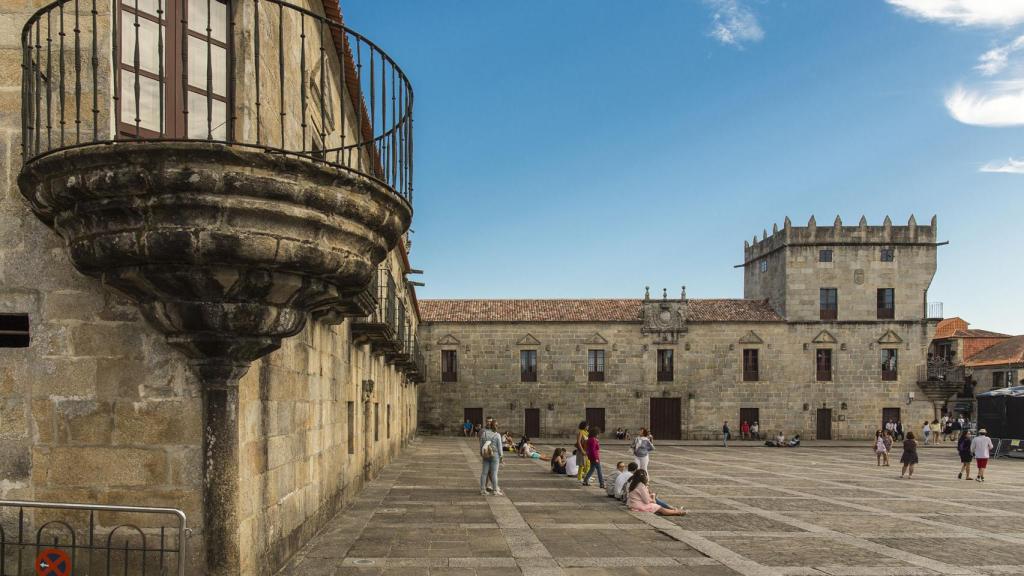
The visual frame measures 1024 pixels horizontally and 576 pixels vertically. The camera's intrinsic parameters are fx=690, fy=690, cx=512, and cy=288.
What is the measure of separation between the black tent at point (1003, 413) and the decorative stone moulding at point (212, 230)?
2945cm

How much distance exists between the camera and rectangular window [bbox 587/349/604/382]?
35094 mm

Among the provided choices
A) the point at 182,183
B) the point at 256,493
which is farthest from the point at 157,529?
the point at 182,183

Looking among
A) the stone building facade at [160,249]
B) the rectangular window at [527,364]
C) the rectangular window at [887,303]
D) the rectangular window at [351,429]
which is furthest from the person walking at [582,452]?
the rectangular window at [887,303]

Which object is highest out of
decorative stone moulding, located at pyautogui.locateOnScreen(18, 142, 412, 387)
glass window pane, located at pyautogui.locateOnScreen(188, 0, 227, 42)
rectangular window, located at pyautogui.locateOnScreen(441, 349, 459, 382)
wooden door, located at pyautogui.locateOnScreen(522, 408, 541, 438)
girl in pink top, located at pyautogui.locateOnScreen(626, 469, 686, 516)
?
glass window pane, located at pyautogui.locateOnScreen(188, 0, 227, 42)

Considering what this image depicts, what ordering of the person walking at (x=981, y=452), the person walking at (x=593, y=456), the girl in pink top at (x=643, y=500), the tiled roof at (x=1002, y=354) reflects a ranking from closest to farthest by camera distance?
the girl in pink top at (x=643, y=500) → the person walking at (x=593, y=456) → the person walking at (x=981, y=452) → the tiled roof at (x=1002, y=354)

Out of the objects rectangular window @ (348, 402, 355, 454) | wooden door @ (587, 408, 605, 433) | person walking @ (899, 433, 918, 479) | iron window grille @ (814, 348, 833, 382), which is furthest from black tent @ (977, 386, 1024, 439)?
rectangular window @ (348, 402, 355, 454)

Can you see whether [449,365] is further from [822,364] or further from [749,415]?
[822,364]

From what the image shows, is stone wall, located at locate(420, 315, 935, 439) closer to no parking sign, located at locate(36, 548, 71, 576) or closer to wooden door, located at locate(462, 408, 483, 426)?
wooden door, located at locate(462, 408, 483, 426)

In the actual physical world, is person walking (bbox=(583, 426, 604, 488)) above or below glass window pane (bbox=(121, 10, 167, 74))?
below

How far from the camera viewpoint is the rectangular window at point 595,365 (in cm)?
3509

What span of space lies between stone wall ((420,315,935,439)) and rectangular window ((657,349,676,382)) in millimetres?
242

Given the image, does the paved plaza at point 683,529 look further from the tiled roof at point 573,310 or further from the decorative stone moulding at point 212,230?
the tiled roof at point 573,310

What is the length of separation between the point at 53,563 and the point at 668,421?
3188cm

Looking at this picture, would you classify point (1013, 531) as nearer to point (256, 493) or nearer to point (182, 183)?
point (256, 493)
